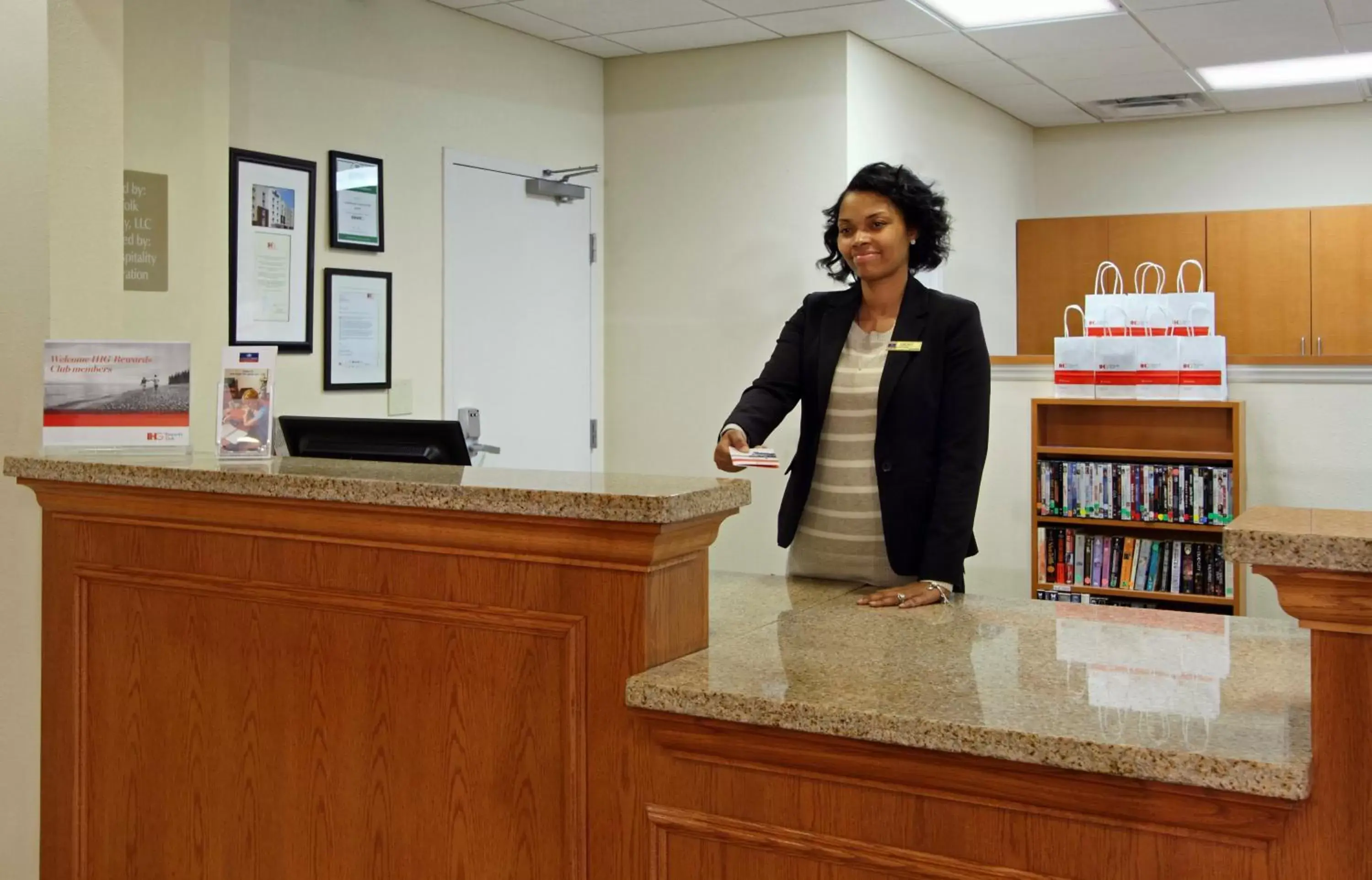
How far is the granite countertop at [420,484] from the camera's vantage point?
1.69 meters

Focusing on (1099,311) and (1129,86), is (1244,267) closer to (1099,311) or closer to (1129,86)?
(1129,86)

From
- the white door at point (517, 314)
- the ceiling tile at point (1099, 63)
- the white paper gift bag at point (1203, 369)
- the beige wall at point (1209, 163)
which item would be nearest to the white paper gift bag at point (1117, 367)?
the white paper gift bag at point (1203, 369)

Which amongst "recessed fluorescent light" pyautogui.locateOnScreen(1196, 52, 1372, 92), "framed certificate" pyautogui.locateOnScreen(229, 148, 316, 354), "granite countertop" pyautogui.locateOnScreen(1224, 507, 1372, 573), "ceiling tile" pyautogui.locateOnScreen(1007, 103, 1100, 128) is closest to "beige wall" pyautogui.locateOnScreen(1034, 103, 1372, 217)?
"ceiling tile" pyautogui.locateOnScreen(1007, 103, 1100, 128)

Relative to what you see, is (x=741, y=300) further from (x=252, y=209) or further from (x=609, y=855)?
(x=609, y=855)

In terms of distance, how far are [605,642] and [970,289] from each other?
5.12 m

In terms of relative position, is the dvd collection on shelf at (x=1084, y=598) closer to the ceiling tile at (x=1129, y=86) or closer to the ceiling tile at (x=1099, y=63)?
the ceiling tile at (x=1099, y=63)

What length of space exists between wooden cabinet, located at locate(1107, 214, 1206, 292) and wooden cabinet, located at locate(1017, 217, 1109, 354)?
0.28 ft

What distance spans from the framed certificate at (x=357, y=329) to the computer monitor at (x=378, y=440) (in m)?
1.67

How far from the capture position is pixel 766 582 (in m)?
2.42

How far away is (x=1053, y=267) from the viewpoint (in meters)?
7.30

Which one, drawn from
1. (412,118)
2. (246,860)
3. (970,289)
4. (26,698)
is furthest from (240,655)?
(970,289)

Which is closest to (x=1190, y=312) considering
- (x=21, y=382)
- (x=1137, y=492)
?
(x=1137, y=492)

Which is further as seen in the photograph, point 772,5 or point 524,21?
point 524,21

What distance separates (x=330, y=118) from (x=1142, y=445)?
10.8 feet
